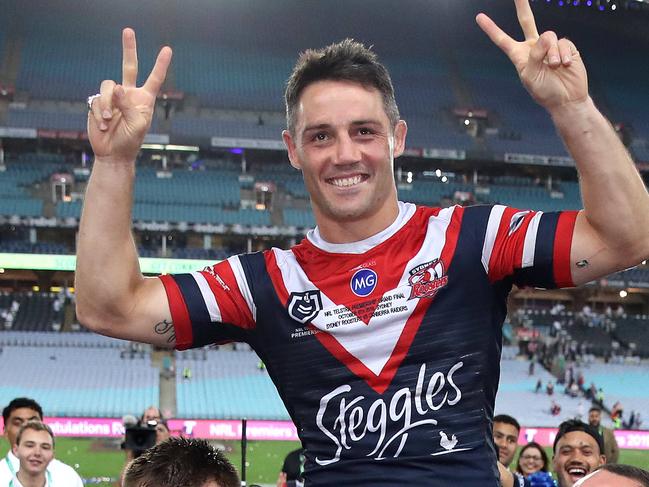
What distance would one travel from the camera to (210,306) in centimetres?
221

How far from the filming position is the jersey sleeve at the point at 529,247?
200 cm

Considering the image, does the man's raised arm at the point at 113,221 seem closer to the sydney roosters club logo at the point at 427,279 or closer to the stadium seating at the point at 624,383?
the sydney roosters club logo at the point at 427,279

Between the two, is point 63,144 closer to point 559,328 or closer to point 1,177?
point 1,177

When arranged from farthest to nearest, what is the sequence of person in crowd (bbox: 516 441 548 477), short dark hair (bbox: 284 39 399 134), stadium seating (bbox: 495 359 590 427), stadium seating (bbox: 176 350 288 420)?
stadium seating (bbox: 495 359 590 427), stadium seating (bbox: 176 350 288 420), person in crowd (bbox: 516 441 548 477), short dark hair (bbox: 284 39 399 134)

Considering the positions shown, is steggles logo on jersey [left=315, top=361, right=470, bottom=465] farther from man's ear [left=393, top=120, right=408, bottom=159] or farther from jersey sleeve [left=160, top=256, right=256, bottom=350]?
man's ear [left=393, top=120, right=408, bottom=159]

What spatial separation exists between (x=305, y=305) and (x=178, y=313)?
33cm

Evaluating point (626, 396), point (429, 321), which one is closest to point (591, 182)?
point (429, 321)

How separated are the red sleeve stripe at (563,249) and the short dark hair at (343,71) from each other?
0.52m

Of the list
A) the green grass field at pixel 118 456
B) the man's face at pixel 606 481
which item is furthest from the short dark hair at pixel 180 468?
the green grass field at pixel 118 456

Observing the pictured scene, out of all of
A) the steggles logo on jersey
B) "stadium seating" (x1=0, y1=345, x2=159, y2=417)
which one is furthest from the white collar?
"stadium seating" (x1=0, y1=345, x2=159, y2=417)

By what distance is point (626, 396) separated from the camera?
2542 cm

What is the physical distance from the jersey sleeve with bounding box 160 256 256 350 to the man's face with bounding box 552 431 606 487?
13.6ft

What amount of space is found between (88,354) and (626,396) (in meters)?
16.8

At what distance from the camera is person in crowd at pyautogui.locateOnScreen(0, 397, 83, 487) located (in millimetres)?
6234
